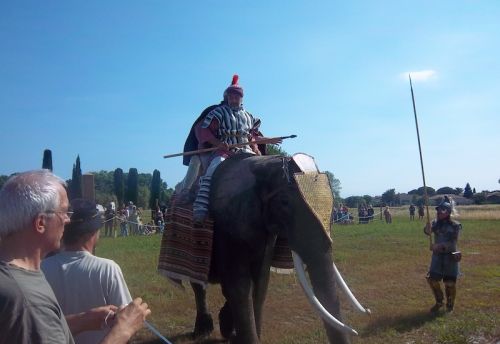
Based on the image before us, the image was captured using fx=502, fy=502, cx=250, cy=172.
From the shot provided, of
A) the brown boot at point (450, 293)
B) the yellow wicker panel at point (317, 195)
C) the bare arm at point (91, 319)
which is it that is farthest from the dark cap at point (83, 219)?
the brown boot at point (450, 293)

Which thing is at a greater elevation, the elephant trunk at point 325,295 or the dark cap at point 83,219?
the dark cap at point 83,219

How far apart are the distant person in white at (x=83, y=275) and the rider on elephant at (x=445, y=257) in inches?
213

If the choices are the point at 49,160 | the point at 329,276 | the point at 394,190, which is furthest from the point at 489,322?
the point at 394,190

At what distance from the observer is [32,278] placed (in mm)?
1914

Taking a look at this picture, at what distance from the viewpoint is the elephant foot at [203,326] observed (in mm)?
6164

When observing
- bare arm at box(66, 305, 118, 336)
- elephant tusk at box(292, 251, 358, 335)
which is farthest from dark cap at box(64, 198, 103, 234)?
elephant tusk at box(292, 251, 358, 335)

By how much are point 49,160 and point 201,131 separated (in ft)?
6.20

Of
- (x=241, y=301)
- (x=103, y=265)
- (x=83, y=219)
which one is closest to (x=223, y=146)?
(x=241, y=301)

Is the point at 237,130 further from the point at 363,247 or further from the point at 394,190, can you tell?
the point at 394,190

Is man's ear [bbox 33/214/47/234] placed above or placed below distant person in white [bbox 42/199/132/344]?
above

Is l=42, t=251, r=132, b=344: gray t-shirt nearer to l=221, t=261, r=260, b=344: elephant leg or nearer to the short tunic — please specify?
l=221, t=261, r=260, b=344: elephant leg

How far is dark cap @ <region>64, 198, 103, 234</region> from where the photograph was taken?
284cm

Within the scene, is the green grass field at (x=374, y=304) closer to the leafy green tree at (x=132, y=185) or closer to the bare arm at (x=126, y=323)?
the bare arm at (x=126, y=323)

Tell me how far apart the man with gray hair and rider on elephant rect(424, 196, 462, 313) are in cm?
569
